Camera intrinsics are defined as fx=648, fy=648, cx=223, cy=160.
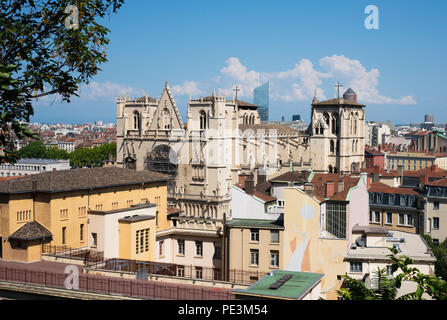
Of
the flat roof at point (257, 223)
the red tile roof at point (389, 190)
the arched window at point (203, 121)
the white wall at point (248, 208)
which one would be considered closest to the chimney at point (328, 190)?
the white wall at point (248, 208)

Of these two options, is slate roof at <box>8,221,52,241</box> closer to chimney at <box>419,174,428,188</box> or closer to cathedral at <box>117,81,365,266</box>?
cathedral at <box>117,81,365,266</box>

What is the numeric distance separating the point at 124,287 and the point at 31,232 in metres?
9.40

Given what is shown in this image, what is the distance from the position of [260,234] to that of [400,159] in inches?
3739

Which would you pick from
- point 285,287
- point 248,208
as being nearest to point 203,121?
point 248,208

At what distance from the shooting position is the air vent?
20688 mm

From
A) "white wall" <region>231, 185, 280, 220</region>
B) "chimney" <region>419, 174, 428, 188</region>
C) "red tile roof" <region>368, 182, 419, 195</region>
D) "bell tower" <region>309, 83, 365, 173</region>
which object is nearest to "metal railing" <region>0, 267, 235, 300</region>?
"white wall" <region>231, 185, 280, 220</region>

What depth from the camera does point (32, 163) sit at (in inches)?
4970

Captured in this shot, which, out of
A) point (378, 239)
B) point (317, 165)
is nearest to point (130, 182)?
point (378, 239)

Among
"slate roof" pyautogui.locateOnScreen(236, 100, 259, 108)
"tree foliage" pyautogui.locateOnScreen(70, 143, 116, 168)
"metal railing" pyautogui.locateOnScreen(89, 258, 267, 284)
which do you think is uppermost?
"slate roof" pyautogui.locateOnScreen(236, 100, 259, 108)

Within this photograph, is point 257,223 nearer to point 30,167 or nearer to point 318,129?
point 318,129

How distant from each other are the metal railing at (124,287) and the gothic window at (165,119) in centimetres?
5017

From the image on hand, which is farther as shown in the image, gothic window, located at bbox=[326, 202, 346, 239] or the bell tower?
the bell tower

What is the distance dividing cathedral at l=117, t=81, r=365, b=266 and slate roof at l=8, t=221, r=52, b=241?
34.2m

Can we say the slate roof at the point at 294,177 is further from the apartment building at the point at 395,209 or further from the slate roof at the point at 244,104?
the slate roof at the point at 244,104
